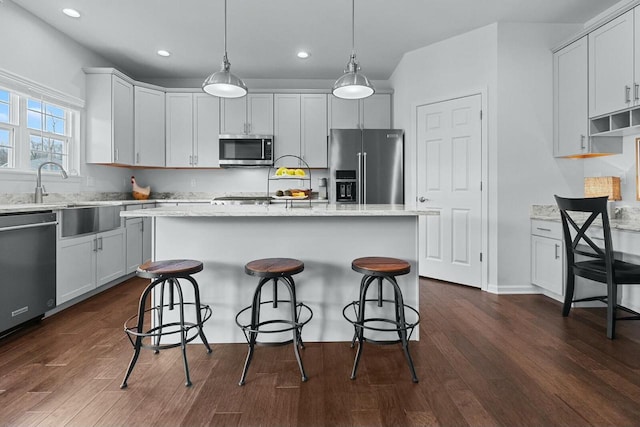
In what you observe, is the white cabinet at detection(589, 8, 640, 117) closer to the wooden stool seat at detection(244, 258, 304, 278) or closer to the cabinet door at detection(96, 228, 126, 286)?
the wooden stool seat at detection(244, 258, 304, 278)

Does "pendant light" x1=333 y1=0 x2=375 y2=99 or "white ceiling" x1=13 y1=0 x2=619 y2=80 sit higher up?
"white ceiling" x1=13 y1=0 x2=619 y2=80

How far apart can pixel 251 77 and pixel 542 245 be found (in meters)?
4.46

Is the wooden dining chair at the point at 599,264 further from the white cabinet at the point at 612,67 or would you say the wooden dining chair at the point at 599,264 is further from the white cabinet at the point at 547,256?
the white cabinet at the point at 612,67

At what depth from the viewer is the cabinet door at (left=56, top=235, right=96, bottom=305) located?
297 centimetres

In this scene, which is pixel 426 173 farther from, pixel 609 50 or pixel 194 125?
pixel 194 125

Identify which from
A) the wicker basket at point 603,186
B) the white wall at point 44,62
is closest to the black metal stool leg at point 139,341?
the white wall at point 44,62

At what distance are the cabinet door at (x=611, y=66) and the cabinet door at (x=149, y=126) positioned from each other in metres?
5.07

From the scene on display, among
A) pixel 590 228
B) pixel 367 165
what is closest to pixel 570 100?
pixel 590 228

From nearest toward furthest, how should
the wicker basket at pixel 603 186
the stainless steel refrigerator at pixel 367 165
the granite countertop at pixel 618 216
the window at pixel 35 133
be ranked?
the granite countertop at pixel 618 216
the wicker basket at pixel 603 186
the window at pixel 35 133
the stainless steel refrigerator at pixel 367 165

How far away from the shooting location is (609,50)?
2930mm

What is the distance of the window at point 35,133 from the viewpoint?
10.6 feet

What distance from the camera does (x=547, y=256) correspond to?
3.33 meters

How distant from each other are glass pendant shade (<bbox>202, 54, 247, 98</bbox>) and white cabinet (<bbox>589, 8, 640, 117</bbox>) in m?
3.04

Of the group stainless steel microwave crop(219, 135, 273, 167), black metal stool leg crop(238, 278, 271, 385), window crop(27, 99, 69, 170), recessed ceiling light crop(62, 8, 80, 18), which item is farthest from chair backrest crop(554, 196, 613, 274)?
window crop(27, 99, 69, 170)
